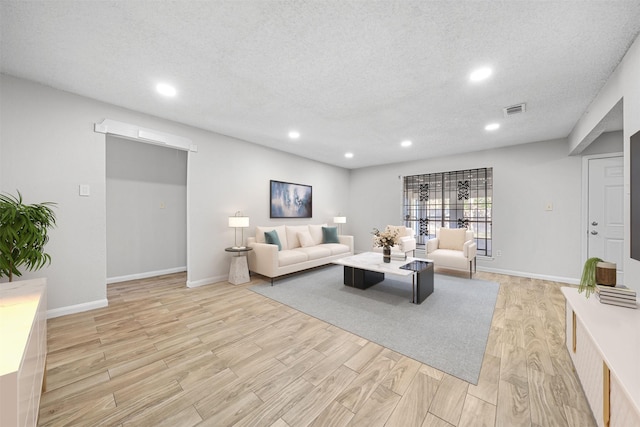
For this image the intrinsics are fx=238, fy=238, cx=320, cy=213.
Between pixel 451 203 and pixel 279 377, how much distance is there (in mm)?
5266

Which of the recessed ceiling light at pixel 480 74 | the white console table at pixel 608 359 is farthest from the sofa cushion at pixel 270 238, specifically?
the white console table at pixel 608 359

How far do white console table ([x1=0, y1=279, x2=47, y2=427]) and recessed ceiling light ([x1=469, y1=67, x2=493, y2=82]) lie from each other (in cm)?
342

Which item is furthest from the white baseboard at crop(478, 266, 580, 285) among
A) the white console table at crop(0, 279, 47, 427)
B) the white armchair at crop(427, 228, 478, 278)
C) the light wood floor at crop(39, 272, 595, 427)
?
the white console table at crop(0, 279, 47, 427)

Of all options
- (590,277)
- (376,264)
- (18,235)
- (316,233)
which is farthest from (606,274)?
(18,235)

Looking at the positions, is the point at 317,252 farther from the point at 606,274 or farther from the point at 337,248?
the point at 606,274

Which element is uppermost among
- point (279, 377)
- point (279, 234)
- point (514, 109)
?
point (514, 109)

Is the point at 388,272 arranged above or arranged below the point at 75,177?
below

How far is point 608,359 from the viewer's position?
1.06m

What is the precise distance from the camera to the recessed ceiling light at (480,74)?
224cm

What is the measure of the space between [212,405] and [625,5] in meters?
3.69

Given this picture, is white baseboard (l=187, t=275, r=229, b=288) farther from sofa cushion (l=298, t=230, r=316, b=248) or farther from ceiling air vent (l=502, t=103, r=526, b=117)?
ceiling air vent (l=502, t=103, r=526, b=117)

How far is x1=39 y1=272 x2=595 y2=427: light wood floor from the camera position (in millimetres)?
1412

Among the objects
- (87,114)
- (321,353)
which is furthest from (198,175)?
(321,353)

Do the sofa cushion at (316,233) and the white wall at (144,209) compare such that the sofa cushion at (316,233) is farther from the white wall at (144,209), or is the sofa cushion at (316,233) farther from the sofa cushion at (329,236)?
the white wall at (144,209)
